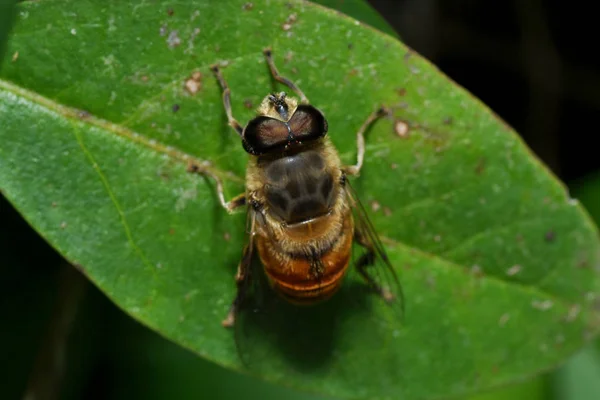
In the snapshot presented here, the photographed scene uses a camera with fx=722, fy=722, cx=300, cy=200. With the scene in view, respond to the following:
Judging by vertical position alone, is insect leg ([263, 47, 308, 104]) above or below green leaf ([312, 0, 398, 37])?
below

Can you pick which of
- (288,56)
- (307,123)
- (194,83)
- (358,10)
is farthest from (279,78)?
(358,10)

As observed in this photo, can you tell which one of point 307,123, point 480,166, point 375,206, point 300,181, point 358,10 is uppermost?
point 358,10

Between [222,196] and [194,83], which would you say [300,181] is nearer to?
[222,196]

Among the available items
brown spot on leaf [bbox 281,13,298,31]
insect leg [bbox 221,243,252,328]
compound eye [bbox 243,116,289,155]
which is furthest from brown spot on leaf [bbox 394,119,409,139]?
insect leg [bbox 221,243,252,328]

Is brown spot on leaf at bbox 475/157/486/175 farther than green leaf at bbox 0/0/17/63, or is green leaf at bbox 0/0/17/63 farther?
brown spot on leaf at bbox 475/157/486/175

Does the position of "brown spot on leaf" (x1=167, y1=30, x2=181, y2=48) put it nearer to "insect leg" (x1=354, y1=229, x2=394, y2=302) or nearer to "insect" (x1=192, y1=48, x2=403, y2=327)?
"insect" (x1=192, y1=48, x2=403, y2=327)

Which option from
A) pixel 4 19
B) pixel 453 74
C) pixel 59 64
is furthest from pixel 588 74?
pixel 4 19
